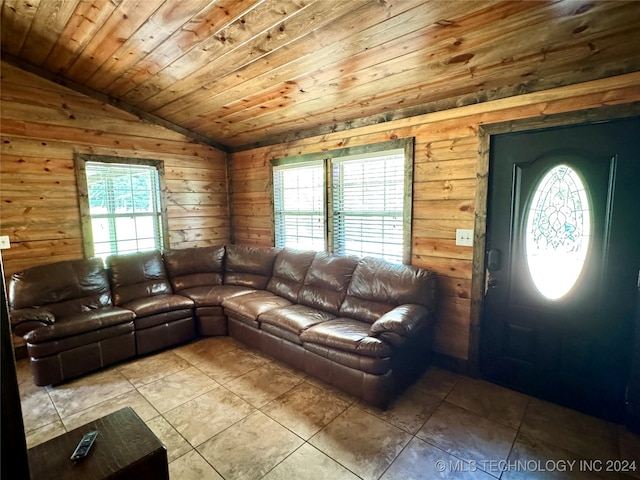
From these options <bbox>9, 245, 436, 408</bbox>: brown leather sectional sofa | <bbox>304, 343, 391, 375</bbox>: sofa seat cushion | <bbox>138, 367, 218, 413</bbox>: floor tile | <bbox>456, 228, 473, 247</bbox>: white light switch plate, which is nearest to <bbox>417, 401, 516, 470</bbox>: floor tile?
<bbox>9, 245, 436, 408</bbox>: brown leather sectional sofa

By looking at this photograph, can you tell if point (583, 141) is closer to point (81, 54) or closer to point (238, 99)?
point (238, 99)

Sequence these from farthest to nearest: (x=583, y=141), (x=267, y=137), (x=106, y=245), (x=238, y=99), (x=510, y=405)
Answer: (x=267, y=137) < (x=106, y=245) < (x=238, y=99) < (x=510, y=405) < (x=583, y=141)

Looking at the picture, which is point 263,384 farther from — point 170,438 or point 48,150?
point 48,150

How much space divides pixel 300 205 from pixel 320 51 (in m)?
2.09

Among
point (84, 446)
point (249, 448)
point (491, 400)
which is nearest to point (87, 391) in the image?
point (249, 448)

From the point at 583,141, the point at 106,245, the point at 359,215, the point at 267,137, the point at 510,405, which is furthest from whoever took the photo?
the point at 267,137

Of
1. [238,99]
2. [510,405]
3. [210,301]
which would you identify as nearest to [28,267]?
[210,301]

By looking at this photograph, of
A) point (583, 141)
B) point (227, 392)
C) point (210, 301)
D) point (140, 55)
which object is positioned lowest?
point (227, 392)

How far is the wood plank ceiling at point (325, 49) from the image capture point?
1.75 metres

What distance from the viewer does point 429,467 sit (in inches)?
72.1

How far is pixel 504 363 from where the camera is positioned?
2.60 m

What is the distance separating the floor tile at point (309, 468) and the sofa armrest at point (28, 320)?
2.42 metres

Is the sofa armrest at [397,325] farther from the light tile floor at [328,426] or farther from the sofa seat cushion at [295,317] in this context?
the sofa seat cushion at [295,317]

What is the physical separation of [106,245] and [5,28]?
2197 mm
